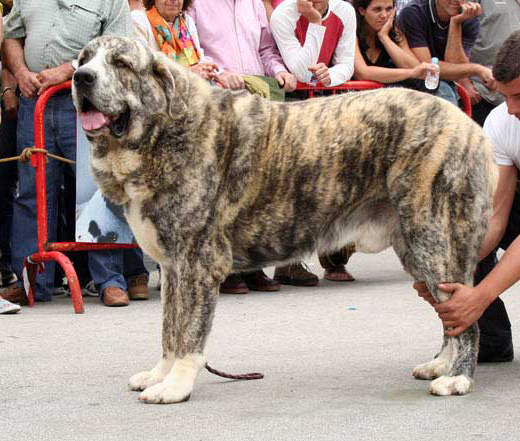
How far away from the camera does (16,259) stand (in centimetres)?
757

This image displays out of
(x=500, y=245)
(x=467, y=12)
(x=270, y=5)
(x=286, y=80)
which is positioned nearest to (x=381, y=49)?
(x=467, y=12)

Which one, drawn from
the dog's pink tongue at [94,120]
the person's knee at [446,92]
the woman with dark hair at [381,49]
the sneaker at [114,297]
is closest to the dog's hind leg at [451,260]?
the dog's pink tongue at [94,120]

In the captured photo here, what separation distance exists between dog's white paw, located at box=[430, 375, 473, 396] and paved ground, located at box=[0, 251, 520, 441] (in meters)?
0.04

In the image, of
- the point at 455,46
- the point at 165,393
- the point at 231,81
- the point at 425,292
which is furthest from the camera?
the point at 455,46

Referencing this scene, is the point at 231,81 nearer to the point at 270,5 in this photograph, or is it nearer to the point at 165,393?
the point at 270,5

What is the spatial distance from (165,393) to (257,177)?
3.32ft

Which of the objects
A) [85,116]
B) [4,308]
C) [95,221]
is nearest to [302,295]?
[95,221]

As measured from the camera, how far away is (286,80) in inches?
319

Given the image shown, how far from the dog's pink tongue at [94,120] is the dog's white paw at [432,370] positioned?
71.2 inches

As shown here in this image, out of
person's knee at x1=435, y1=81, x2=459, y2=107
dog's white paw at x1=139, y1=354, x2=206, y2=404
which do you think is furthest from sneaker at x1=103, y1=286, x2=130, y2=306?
person's knee at x1=435, y1=81, x2=459, y2=107

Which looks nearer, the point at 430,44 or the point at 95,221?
the point at 95,221

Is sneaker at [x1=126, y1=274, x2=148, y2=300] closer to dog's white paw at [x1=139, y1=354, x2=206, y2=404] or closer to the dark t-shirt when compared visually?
dog's white paw at [x1=139, y1=354, x2=206, y2=404]

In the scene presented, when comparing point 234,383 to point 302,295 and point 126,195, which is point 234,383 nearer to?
point 126,195

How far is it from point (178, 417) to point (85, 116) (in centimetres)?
135
